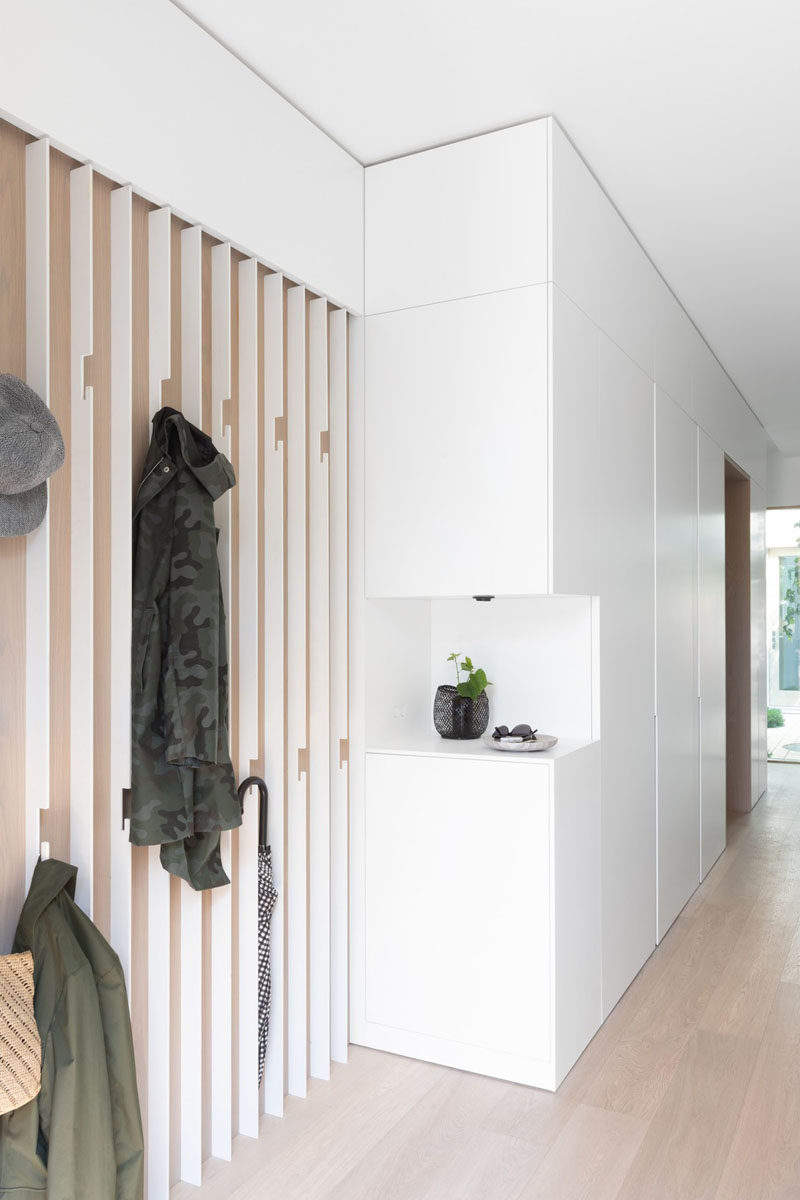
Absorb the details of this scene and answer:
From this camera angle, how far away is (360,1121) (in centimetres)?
240

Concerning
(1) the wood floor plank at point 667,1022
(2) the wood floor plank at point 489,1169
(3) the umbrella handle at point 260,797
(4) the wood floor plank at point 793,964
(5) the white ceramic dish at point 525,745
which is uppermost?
(5) the white ceramic dish at point 525,745

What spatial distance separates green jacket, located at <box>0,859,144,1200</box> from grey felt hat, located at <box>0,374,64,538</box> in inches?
26.2

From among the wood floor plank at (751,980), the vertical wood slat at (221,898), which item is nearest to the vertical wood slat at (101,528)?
the vertical wood slat at (221,898)

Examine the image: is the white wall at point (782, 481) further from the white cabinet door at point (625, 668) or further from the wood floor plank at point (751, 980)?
the white cabinet door at point (625, 668)

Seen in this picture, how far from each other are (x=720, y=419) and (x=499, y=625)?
2.67 meters

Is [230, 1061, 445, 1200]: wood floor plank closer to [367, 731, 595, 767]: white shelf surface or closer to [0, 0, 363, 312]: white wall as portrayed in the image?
[367, 731, 595, 767]: white shelf surface

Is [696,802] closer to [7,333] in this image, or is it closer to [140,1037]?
[140,1037]

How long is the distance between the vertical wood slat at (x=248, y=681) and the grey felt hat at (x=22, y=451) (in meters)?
0.73

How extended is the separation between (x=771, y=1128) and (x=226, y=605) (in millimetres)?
1935

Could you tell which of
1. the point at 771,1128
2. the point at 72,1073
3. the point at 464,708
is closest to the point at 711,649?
the point at 464,708

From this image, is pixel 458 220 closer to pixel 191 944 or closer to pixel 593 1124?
pixel 191 944

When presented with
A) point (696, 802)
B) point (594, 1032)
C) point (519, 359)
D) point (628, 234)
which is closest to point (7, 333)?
point (519, 359)

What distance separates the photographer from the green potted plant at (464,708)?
299 cm

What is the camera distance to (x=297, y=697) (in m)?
2.60
